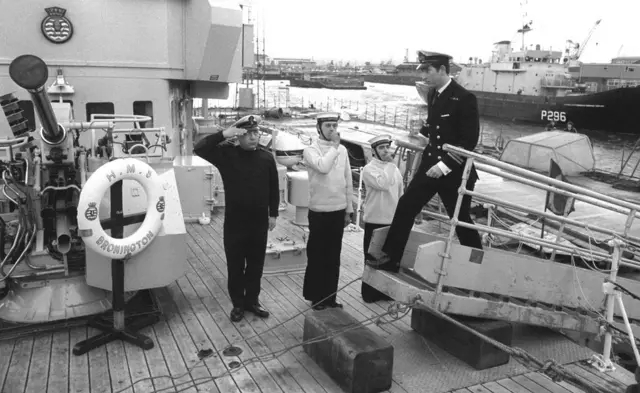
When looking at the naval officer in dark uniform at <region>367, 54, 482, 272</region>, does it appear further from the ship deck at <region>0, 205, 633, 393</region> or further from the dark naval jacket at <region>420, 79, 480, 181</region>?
the ship deck at <region>0, 205, 633, 393</region>

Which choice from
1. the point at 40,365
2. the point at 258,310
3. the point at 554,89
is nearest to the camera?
the point at 40,365

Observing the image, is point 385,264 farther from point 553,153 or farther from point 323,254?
point 553,153

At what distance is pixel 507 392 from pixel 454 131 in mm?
1981

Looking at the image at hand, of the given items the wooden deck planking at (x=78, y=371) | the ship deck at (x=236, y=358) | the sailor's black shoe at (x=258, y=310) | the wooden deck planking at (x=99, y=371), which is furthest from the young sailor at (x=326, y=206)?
the wooden deck planking at (x=78, y=371)

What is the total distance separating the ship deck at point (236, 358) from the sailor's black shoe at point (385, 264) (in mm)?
651

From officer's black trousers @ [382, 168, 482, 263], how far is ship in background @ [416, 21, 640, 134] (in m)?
51.4

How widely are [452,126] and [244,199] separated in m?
1.86

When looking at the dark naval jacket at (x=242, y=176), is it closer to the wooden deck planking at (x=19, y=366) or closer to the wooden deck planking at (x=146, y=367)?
the wooden deck planking at (x=146, y=367)

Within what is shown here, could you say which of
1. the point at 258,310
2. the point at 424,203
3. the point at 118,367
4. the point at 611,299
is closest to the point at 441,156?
the point at 424,203

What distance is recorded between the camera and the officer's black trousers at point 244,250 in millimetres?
4918

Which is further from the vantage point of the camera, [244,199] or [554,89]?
[554,89]

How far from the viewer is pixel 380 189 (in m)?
5.50

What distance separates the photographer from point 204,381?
3.98 m

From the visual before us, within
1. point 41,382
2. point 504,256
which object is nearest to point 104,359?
point 41,382
